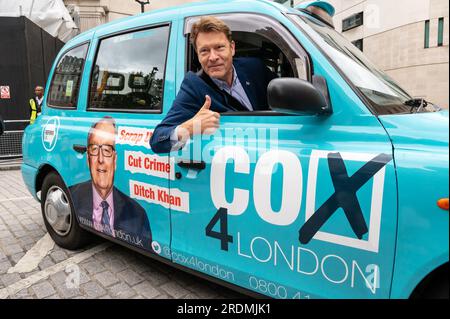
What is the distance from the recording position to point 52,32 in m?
14.0

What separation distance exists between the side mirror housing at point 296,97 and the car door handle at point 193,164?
23.9 inches

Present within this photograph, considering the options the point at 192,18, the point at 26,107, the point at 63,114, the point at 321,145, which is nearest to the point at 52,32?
the point at 26,107

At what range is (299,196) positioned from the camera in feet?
5.76

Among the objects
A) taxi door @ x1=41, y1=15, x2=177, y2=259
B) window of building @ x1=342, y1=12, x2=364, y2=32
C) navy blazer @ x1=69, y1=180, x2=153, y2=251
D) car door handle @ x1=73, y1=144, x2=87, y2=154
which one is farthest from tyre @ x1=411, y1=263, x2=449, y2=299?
window of building @ x1=342, y1=12, x2=364, y2=32

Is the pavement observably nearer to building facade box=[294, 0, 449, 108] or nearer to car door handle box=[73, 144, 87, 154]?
car door handle box=[73, 144, 87, 154]

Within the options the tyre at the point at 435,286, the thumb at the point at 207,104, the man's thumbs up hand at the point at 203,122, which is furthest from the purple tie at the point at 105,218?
the tyre at the point at 435,286

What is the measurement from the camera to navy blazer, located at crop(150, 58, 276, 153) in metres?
2.22

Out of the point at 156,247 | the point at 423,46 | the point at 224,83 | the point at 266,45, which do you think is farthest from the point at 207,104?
the point at 423,46

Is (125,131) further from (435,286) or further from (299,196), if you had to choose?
(435,286)

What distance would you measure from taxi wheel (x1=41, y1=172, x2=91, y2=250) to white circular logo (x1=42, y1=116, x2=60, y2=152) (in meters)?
0.28

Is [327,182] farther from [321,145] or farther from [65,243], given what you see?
[65,243]

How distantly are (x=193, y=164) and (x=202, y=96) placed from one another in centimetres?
42

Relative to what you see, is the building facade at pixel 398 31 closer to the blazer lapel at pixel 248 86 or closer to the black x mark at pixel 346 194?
the black x mark at pixel 346 194
